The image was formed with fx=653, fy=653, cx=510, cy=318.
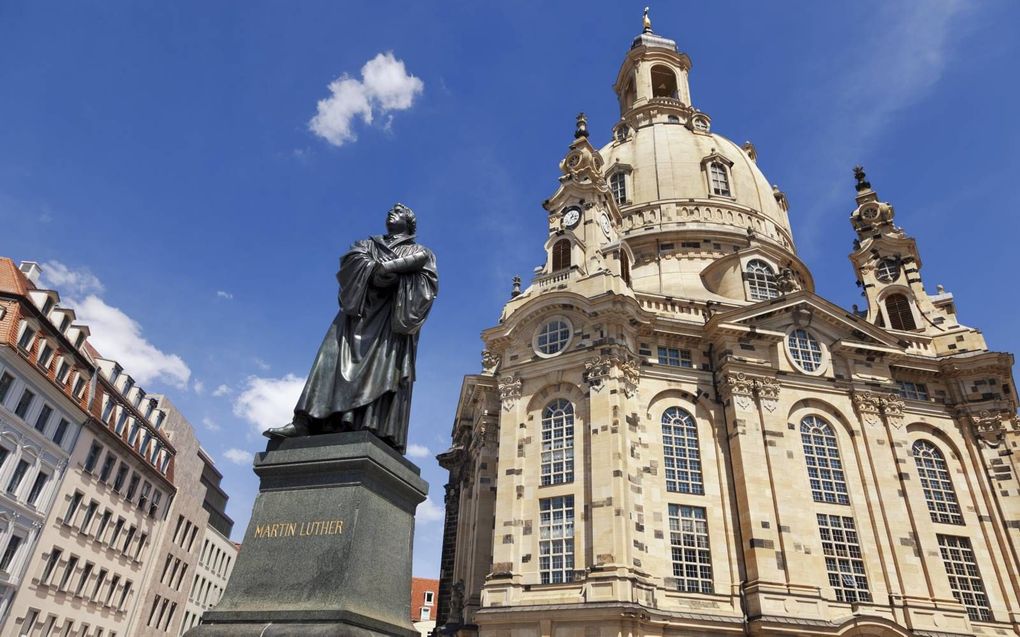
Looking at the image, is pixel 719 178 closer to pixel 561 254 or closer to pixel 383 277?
pixel 561 254

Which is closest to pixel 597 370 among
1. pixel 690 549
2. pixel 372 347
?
pixel 690 549

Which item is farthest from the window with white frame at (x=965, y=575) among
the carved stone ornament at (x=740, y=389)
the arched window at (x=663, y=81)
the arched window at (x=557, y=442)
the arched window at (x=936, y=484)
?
the arched window at (x=663, y=81)

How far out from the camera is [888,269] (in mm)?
44000

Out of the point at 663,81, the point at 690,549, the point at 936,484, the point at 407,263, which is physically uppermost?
the point at 663,81

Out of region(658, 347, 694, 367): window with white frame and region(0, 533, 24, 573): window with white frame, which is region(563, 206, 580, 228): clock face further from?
region(0, 533, 24, 573): window with white frame

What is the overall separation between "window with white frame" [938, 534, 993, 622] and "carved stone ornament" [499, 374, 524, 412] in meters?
20.9

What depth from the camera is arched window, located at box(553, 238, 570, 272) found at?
3772 centimetres

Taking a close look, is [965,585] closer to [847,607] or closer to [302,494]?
[847,607]

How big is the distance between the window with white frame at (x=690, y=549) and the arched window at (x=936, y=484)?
1170cm

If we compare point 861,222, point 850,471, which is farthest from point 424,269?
point 861,222

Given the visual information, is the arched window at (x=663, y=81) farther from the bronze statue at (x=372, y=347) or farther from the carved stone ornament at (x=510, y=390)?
the bronze statue at (x=372, y=347)

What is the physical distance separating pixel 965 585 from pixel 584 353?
66.4 feet

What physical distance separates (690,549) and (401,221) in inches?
967

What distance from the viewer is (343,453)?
7.56 meters
